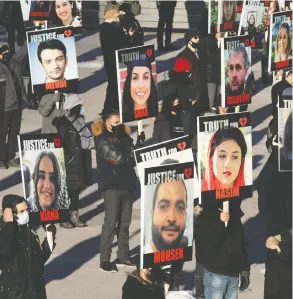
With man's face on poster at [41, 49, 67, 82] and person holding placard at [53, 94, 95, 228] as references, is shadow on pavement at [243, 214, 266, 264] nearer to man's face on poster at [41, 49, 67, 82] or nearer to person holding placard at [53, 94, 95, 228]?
person holding placard at [53, 94, 95, 228]

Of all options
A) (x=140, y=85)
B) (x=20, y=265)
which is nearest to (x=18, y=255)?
(x=20, y=265)

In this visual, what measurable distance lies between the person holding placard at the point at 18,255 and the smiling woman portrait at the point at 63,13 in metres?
10.6

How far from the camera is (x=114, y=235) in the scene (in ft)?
→ 47.7

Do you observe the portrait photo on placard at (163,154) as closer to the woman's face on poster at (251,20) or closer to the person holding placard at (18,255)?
the person holding placard at (18,255)

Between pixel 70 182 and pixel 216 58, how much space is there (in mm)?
5307

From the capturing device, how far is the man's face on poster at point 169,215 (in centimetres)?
1162

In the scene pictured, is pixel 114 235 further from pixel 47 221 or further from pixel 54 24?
pixel 54 24

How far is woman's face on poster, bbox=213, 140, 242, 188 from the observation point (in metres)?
12.7

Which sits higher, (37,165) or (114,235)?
(37,165)

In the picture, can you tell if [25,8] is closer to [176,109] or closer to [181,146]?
[176,109]

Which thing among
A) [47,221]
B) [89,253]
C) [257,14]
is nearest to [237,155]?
[47,221]

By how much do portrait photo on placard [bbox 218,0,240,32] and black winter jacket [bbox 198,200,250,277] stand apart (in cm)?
1089

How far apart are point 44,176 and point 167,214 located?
1.93 metres

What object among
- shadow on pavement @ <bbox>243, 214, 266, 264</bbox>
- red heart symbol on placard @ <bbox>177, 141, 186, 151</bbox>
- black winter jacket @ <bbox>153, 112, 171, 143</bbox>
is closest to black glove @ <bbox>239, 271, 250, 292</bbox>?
Answer: red heart symbol on placard @ <bbox>177, 141, 186, 151</bbox>
